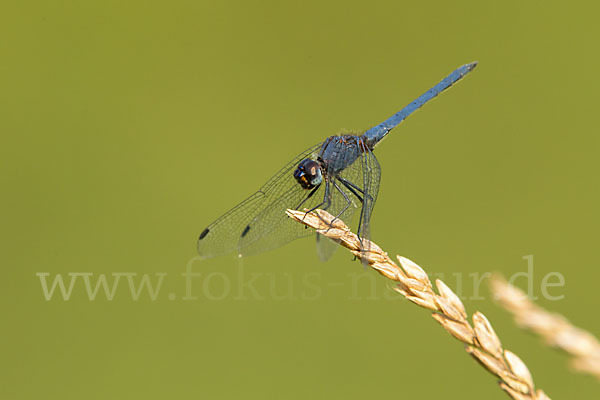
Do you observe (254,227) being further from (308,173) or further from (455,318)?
(455,318)

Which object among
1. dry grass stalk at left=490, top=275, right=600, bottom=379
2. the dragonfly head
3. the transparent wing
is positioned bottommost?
dry grass stalk at left=490, top=275, right=600, bottom=379

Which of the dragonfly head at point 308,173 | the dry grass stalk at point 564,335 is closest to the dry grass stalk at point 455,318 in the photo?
the dry grass stalk at point 564,335

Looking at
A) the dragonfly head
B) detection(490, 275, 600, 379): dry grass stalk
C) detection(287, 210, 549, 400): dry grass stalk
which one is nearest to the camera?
detection(490, 275, 600, 379): dry grass stalk

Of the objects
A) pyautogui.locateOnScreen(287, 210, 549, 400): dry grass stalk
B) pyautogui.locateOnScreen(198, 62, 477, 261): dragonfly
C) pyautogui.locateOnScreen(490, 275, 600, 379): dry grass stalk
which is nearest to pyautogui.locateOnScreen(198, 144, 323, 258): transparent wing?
pyautogui.locateOnScreen(198, 62, 477, 261): dragonfly

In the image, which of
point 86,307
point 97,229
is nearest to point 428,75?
point 97,229

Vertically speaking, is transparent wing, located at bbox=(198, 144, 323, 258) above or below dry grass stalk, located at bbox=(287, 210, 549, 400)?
above

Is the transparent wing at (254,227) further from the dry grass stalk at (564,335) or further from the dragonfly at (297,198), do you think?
the dry grass stalk at (564,335)

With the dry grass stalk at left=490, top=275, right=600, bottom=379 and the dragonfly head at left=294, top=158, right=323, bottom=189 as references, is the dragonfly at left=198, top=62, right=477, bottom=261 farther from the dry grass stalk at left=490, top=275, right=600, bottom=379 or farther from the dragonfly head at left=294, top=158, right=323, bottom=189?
the dry grass stalk at left=490, top=275, right=600, bottom=379
